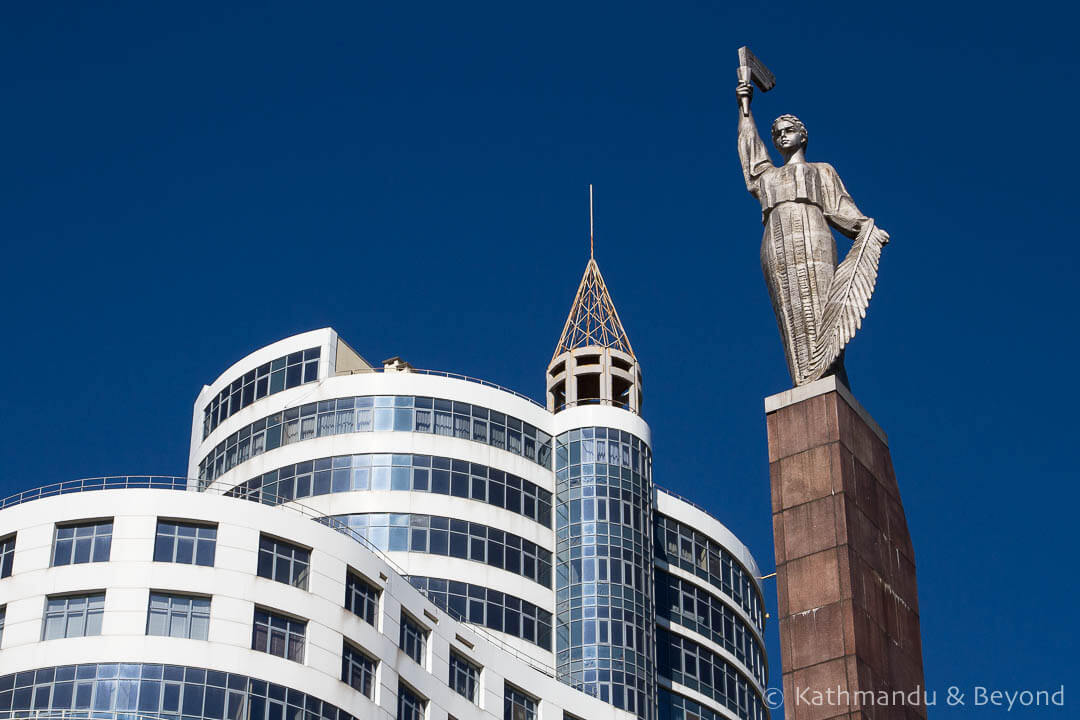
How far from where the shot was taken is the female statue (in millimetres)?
39031

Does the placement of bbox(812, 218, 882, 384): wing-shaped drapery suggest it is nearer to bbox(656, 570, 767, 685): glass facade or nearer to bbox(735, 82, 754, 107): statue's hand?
bbox(735, 82, 754, 107): statue's hand

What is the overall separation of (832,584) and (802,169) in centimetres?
1012

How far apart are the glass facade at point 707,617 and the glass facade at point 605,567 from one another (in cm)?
275

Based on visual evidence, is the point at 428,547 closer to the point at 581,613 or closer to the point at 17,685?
the point at 581,613

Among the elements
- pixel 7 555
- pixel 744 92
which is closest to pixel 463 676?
pixel 7 555

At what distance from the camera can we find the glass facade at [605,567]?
3590 inches

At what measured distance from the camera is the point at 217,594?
236 feet

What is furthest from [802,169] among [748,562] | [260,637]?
[748,562]

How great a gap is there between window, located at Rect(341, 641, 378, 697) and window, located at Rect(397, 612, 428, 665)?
7.25 ft

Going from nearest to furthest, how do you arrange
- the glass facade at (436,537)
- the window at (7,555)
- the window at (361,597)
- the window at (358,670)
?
the window at (358,670)
the window at (7,555)
the window at (361,597)
the glass facade at (436,537)

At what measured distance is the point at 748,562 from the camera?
10581 centimetres

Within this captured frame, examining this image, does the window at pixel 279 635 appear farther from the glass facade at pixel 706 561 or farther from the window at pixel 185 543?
the glass facade at pixel 706 561

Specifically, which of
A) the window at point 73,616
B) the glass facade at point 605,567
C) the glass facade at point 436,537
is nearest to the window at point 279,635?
the window at point 73,616

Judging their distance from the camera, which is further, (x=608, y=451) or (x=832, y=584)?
(x=608, y=451)
